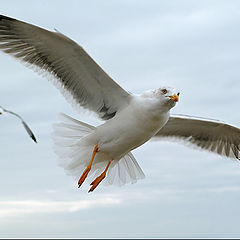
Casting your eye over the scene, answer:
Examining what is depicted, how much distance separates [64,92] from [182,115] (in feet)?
5.21

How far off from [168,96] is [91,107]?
3.91 feet

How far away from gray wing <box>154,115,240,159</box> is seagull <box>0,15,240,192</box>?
0.63 ft

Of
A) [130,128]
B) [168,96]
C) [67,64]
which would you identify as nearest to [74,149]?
[130,128]

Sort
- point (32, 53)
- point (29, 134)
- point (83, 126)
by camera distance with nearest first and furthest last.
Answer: point (29, 134)
point (32, 53)
point (83, 126)

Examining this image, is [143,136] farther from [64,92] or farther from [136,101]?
[64,92]

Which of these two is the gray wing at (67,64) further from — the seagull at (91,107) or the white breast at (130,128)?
the white breast at (130,128)

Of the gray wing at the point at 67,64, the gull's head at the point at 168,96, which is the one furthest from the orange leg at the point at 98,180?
the gull's head at the point at 168,96

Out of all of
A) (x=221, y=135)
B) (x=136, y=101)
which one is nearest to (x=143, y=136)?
(x=136, y=101)

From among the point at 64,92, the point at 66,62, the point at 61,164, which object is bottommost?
the point at 61,164

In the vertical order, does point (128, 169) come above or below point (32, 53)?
below

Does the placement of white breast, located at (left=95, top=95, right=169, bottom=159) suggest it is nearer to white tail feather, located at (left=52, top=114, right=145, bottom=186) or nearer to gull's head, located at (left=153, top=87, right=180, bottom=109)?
gull's head, located at (left=153, top=87, right=180, bottom=109)

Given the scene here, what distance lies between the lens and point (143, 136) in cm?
519

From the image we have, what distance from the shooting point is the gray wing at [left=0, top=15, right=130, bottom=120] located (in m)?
5.10

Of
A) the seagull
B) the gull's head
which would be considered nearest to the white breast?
the seagull
